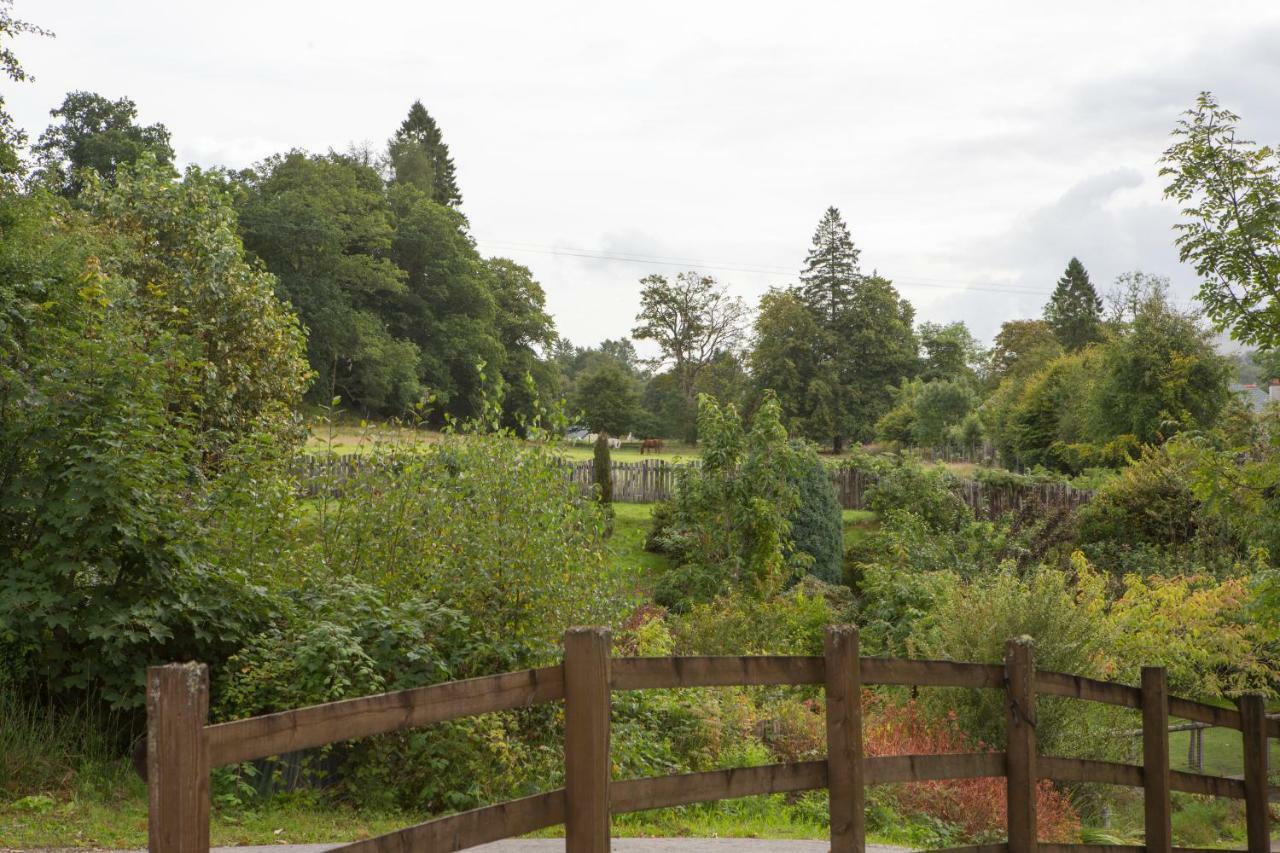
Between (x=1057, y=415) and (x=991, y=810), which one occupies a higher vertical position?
(x=1057, y=415)

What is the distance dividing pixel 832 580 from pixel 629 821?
1552cm

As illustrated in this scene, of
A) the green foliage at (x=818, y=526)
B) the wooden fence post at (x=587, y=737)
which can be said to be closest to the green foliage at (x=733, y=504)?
the green foliage at (x=818, y=526)

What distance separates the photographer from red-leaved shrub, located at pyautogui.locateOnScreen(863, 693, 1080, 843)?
30.4 ft

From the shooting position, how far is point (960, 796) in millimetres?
9617

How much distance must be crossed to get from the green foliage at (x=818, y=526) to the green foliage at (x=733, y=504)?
93.5 inches

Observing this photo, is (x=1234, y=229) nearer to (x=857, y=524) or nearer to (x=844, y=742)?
(x=844, y=742)

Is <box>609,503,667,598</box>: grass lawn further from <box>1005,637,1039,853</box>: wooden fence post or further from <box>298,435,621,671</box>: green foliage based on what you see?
<box>1005,637,1039,853</box>: wooden fence post

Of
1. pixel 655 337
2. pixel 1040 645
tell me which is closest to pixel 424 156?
pixel 655 337

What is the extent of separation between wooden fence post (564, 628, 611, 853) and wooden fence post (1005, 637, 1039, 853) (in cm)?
224

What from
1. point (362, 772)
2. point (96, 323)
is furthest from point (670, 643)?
point (96, 323)

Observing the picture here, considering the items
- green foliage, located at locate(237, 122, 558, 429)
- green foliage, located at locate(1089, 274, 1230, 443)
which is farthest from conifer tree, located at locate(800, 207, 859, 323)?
green foliage, located at locate(1089, 274, 1230, 443)

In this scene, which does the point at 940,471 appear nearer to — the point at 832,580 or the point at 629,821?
the point at 832,580

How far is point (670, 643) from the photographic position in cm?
1138

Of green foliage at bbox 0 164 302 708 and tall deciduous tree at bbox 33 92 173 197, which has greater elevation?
tall deciduous tree at bbox 33 92 173 197
